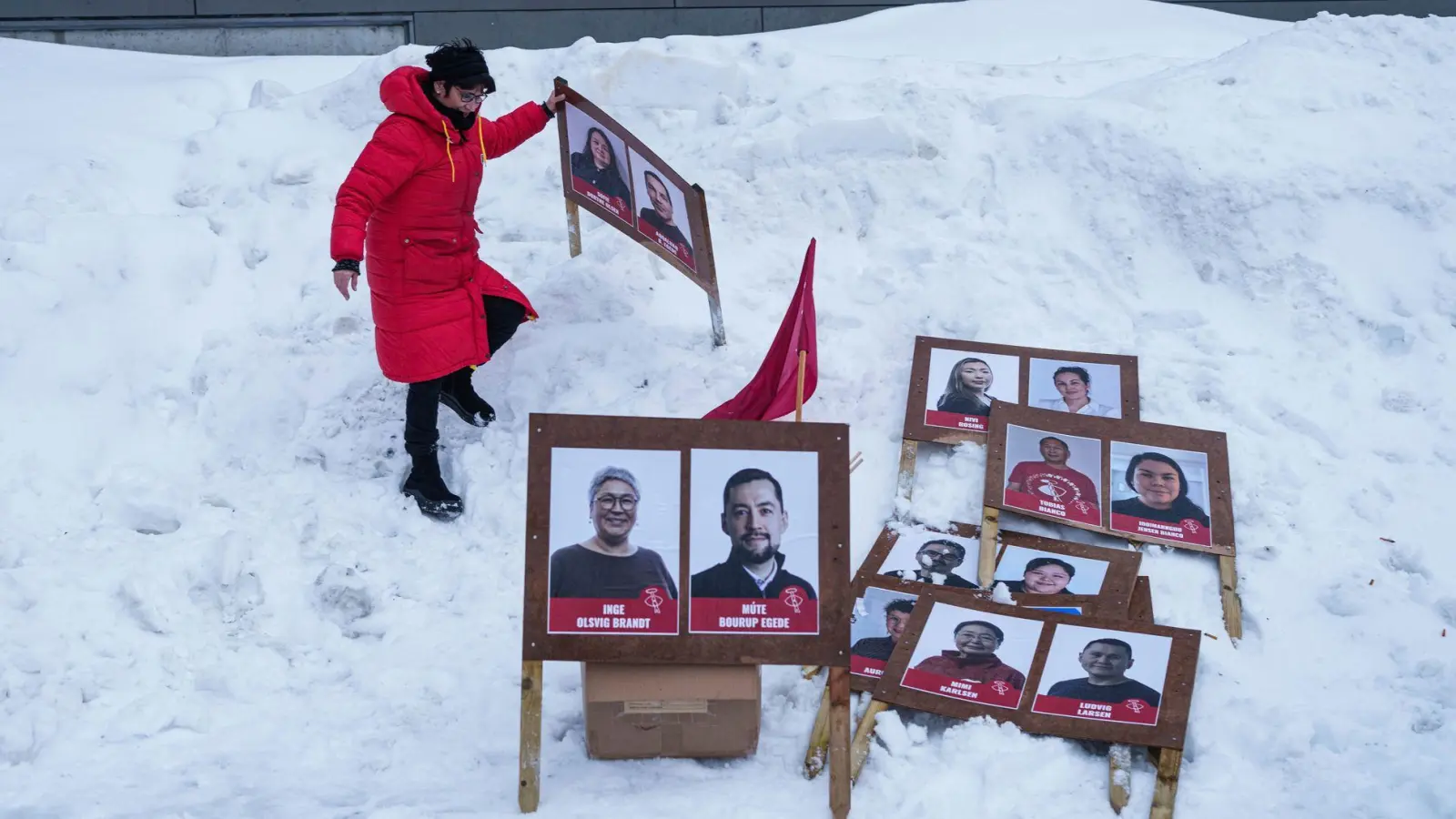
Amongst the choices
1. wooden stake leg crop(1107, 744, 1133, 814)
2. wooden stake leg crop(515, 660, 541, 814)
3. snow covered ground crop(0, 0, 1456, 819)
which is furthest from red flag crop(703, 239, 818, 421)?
wooden stake leg crop(1107, 744, 1133, 814)

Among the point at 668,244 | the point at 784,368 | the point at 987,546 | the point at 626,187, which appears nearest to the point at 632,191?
the point at 626,187

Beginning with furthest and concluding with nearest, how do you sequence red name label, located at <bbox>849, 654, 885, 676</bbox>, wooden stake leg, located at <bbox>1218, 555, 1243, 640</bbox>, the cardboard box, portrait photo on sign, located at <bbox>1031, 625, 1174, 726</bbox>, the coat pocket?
1. the coat pocket
2. wooden stake leg, located at <bbox>1218, 555, 1243, 640</bbox>
3. red name label, located at <bbox>849, 654, 885, 676</bbox>
4. portrait photo on sign, located at <bbox>1031, 625, 1174, 726</bbox>
5. the cardboard box

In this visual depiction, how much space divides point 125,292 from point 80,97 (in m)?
2.08

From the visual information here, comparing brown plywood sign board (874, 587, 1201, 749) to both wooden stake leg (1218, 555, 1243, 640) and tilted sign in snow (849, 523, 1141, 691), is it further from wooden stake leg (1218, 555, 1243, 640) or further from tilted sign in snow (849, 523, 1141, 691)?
wooden stake leg (1218, 555, 1243, 640)

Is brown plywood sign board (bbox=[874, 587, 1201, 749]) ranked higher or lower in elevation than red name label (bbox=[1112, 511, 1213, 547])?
lower

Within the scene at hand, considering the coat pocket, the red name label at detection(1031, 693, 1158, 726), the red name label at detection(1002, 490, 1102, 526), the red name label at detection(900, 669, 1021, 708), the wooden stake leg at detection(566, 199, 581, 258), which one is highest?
the wooden stake leg at detection(566, 199, 581, 258)

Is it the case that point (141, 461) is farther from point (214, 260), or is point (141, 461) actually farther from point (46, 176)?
point (46, 176)

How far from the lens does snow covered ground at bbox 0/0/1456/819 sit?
14.5 feet

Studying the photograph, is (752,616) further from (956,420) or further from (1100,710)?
(956,420)

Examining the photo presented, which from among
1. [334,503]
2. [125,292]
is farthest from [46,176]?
[334,503]

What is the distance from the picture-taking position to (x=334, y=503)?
563 cm

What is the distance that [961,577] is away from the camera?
5.25 metres

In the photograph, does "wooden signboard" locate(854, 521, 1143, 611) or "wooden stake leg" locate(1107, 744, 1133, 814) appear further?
"wooden signboard" locate(854, 521, 1143, 611)

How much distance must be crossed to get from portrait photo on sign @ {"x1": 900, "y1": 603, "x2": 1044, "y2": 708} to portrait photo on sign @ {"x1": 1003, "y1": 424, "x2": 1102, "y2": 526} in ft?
2.60
